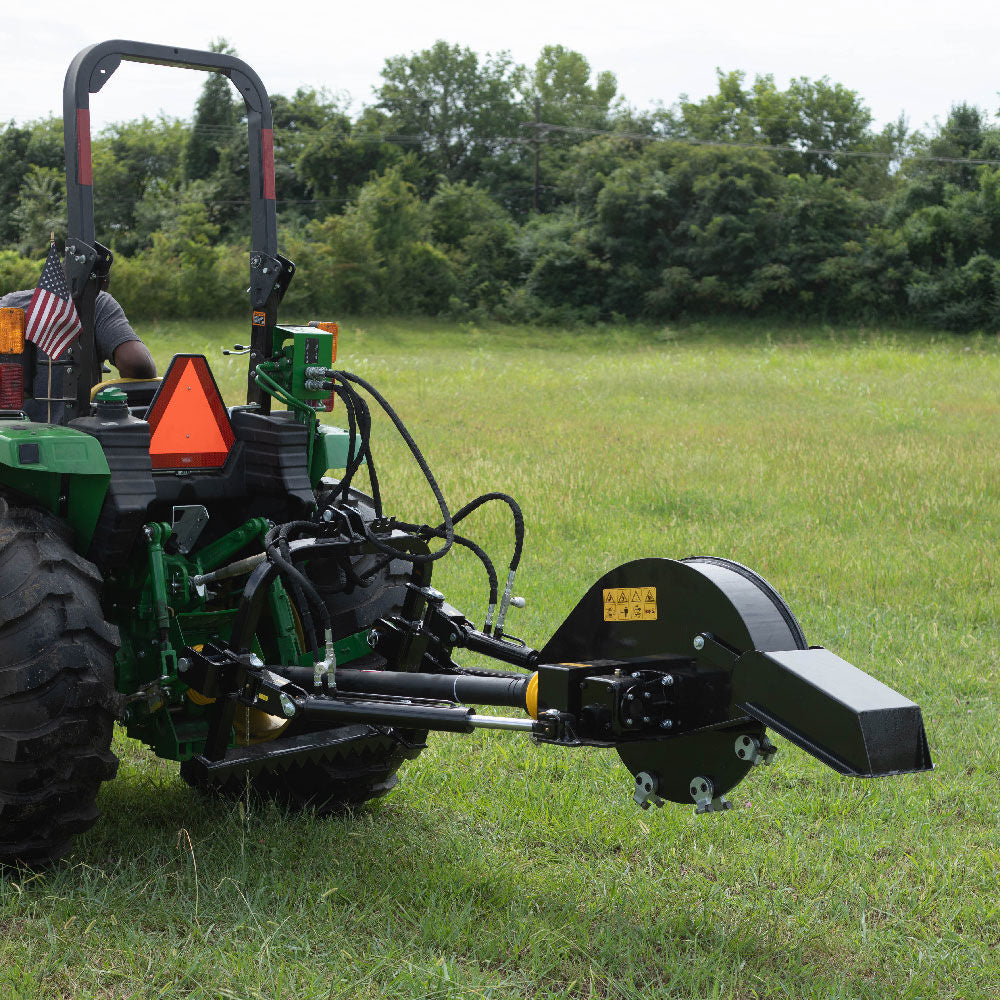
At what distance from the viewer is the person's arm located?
4.79 m

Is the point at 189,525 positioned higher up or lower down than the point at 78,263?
lower down

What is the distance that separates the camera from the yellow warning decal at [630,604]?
3.34 metres

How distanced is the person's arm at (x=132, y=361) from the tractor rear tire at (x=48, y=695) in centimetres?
132

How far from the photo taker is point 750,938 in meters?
3.38

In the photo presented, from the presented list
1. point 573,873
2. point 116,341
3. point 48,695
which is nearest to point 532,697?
point 573,873

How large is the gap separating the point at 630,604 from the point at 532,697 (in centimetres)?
37

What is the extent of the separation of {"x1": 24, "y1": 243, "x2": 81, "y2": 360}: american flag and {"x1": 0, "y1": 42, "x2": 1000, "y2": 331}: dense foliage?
30.4m

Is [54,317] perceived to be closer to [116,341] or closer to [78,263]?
[78,263]

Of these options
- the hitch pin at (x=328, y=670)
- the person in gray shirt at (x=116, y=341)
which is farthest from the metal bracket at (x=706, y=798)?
the person in gray shirt at (x=116, y=341)

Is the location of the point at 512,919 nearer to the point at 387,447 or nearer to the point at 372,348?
the point at 387,447

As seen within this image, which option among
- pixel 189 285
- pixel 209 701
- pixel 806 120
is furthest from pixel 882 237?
pixel 209 701

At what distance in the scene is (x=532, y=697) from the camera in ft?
10.9

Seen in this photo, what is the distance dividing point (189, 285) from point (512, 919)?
110 ft

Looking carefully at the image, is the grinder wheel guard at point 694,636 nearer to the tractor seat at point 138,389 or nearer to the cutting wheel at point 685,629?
the cutting wheel at point 685,629
